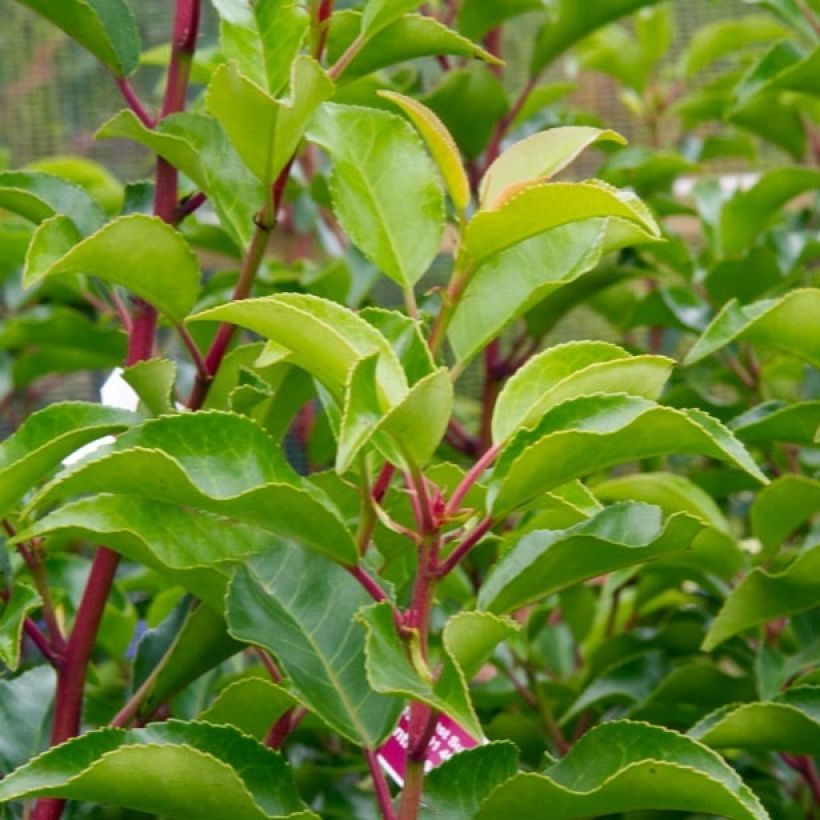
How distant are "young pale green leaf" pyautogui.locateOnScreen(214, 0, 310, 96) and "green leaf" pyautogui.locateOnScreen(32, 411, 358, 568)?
25cm

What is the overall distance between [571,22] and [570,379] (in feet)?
2.77

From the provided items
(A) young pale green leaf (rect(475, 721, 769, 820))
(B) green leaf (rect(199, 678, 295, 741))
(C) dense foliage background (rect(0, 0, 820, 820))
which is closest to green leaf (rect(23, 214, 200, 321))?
(C) dense foliage background (rect(0, 0, 820, 820))

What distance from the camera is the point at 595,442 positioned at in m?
0.65

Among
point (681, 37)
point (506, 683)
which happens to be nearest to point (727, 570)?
point (506, 683)

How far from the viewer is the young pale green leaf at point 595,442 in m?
0.64

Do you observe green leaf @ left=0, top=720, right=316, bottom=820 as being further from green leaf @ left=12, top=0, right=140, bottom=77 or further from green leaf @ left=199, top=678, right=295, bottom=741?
green leaf @ left=12, top=0, right=140, bottom=77

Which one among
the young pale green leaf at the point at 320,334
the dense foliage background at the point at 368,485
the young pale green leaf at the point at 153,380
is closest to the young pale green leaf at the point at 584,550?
the dense foliage background at the point at 368,485

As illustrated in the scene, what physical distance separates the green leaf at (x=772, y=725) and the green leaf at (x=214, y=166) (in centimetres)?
38

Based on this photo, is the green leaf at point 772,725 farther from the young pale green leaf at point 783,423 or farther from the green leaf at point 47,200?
the green leaf at point 47,200

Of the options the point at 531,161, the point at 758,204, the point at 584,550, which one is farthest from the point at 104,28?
the point at 758,204

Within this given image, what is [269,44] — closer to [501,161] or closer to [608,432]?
[501,161]

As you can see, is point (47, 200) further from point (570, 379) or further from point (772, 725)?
point (772, 725)

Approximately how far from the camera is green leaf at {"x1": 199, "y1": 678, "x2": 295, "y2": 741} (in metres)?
0.81

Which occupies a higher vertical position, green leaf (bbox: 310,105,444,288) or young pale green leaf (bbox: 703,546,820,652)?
green leaf (bbox: 310,105,444,288)
